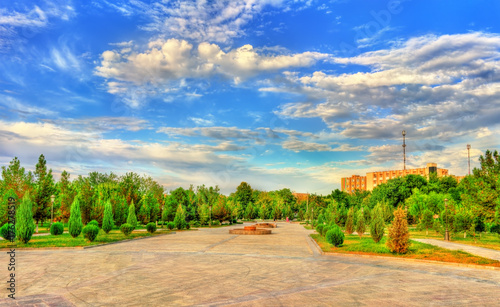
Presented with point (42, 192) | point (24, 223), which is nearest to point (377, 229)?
point (24, 223)

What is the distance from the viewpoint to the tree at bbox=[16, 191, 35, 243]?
67.7 ft

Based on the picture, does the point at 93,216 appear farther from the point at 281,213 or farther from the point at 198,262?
the point at 281,213

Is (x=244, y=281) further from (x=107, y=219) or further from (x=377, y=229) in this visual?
(x=107, y=219)

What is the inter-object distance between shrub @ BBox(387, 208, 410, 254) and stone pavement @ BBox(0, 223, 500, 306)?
5.61 feet

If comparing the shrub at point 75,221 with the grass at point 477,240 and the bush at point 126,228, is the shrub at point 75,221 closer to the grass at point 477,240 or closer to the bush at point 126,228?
the bush at point 126,228

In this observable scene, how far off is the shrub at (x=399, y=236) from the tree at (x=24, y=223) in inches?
801

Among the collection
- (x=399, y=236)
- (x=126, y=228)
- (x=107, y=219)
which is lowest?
(x=126, y=228)

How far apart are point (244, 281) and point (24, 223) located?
16.4 meters

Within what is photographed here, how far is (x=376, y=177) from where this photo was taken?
5463 inches

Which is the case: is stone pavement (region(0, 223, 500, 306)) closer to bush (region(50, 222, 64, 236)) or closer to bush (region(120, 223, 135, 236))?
bush (region(120, 223, 135, 236))

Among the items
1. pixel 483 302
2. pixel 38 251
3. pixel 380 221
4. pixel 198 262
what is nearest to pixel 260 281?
pixel 198 262

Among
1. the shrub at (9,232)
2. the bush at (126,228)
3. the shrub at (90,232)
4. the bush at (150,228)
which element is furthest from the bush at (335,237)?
the shrub at (9,232)

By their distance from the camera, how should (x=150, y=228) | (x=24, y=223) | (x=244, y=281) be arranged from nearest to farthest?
1. (x=244, y=281)
2. (x=24, y=223)
3. (x=150, y=228)

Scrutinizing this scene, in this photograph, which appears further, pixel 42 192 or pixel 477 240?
pixel 42 192
